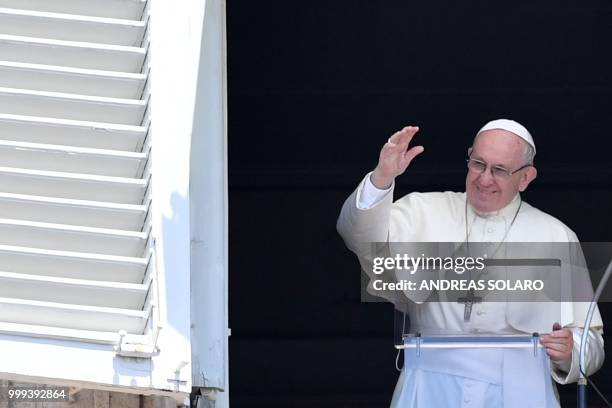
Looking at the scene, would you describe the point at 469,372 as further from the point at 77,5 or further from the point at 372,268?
the point at 77,5

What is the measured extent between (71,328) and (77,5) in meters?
0.87

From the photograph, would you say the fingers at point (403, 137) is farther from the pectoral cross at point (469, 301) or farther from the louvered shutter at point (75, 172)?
the louvered shutter at point (75, 172)

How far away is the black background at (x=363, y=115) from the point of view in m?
6.06

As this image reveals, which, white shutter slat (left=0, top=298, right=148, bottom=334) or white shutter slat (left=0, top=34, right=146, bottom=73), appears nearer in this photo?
white shutter slat (left=0, top=298, right=148, bottom=334)

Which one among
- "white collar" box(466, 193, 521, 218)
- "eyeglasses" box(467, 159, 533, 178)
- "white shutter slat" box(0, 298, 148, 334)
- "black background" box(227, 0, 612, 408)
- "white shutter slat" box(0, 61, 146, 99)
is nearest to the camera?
"white shutter slat" box(0, 298, 148, 334)

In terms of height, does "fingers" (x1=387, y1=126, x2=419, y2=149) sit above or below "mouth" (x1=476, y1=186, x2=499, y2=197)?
above

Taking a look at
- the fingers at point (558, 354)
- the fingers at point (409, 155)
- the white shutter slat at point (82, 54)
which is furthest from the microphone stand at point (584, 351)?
the white shutter slat at point (82, 54)

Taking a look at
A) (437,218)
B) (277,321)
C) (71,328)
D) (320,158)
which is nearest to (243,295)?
(277,321)

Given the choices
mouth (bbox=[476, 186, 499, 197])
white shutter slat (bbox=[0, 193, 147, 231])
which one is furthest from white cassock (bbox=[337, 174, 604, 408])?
white shutter slat (bbox=[0, 193, 147, 231])

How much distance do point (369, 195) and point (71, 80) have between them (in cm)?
88

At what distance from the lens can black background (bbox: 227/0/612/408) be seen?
6059 mm

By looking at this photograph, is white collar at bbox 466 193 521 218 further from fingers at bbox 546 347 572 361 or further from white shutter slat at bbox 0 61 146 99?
white shutter slat at bbox 0 61 146 99

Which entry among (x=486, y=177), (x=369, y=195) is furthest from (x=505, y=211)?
(x=369, y=195)

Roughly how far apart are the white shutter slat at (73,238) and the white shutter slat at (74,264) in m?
0.03
